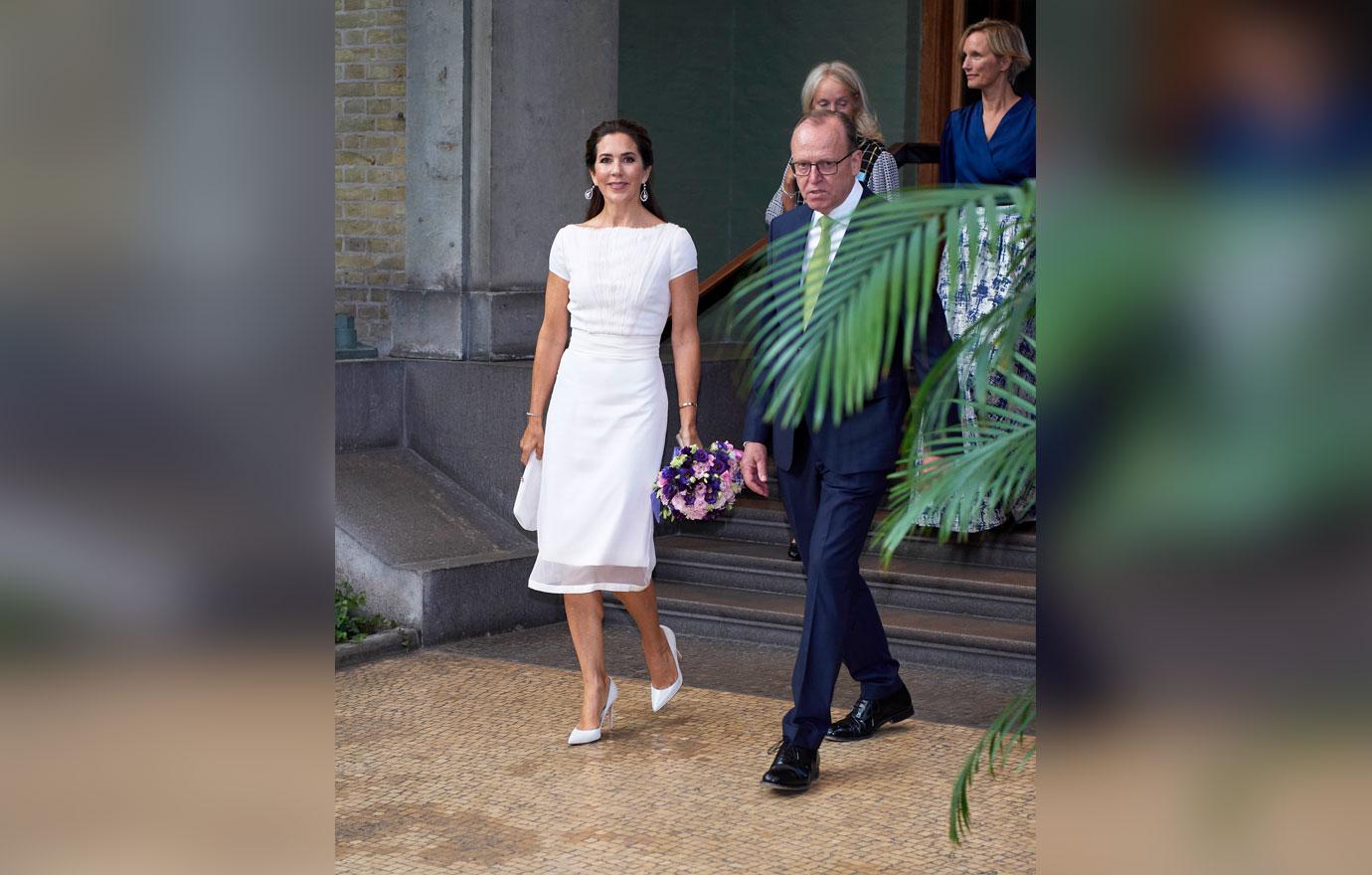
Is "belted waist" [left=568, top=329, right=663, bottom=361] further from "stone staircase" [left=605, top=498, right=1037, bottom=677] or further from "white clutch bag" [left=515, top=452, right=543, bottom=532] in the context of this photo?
"stone staircase" [left=605, top=498, right=1037, bottom=677]

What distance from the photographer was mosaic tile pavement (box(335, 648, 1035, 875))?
462cm

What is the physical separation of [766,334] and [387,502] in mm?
5818

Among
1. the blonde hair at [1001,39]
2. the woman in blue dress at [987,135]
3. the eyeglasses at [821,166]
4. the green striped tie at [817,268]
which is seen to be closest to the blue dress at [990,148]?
the woman in blue dress at [987,135]

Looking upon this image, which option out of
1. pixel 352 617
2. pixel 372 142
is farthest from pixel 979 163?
pixel 372 142

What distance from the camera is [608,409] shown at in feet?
19.5

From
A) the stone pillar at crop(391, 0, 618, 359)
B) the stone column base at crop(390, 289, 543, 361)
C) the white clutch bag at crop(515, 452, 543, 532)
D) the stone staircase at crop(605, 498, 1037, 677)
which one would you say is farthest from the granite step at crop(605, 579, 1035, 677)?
the stone pillar at crop(391, 0, 618, 359)

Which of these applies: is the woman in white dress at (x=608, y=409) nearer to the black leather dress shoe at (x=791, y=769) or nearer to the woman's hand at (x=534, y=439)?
the woman's hand at (x=534, y=439)

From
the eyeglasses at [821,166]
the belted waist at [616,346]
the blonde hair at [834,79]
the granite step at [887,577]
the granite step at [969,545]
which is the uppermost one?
the blonde hair at [834,79]

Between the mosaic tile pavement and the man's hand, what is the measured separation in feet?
2.99

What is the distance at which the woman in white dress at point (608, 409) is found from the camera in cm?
592

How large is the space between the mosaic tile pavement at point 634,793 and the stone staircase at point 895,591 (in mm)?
944

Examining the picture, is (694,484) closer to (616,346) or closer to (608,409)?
(608,409)
